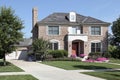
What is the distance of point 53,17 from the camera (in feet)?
159

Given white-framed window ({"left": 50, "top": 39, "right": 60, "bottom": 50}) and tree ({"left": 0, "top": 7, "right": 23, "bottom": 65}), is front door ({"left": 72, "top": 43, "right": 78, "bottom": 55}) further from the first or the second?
tree ({"left": 0, "top": 7, "right": 23, "bottom": 65})

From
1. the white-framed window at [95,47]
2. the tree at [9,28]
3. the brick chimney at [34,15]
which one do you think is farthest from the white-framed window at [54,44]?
the tree at [9,28]

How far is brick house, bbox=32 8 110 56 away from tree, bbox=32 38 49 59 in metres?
4.21

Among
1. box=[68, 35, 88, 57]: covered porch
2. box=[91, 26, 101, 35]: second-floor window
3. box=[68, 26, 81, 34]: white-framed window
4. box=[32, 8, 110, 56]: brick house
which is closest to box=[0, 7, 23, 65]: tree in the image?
box=[32, 8, 110, 56]: brick house

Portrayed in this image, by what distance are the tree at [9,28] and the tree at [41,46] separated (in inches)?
377

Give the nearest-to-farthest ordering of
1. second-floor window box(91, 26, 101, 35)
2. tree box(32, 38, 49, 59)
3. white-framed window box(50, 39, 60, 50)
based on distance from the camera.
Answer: tree box(32, 38, 49, 59) → white-framed window box(50, 39, 60, 50) → second-floor window box(91, 26, 101, 35)

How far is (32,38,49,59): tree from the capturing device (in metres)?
41.7

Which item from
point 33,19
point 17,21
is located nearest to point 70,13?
point 33,19

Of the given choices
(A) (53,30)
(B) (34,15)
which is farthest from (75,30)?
(B) (34,15)

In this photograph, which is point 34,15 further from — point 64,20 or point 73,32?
point 73,32

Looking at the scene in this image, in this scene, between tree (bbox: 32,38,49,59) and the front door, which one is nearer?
tree (bbox: 32,38,49,59)

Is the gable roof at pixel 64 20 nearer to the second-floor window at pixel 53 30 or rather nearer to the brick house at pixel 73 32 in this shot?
the brick house at pixel 73 32

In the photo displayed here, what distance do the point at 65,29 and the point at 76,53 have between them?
4513 millimetres

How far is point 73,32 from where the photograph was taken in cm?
4828
